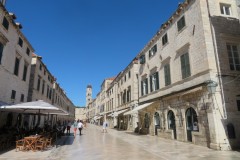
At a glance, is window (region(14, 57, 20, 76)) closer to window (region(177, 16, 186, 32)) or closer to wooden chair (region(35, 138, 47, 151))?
wooden chair (region(35, 138, 47, 151))

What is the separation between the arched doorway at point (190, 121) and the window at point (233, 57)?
12.4 ft

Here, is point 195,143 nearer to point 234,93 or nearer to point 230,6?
point 234,93

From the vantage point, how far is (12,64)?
646 inches

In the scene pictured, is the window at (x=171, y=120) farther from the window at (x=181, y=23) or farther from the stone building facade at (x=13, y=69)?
the stone building facade at (x=13, y=69)

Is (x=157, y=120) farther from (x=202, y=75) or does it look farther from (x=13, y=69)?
(x=13, y=69)

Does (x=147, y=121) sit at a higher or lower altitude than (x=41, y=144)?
higher

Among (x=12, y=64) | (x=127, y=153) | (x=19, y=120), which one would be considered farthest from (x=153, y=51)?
(x=19, y=120)

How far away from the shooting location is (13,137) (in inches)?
480

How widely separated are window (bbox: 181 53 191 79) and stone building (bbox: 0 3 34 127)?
13.3 m

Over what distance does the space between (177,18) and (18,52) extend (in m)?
14.9

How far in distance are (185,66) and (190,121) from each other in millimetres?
3970

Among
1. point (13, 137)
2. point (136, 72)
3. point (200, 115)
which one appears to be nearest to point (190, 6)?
point (200, 115)

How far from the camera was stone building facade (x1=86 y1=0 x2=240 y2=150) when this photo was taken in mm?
10508

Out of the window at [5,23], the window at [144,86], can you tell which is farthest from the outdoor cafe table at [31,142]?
the window at [144,86]
